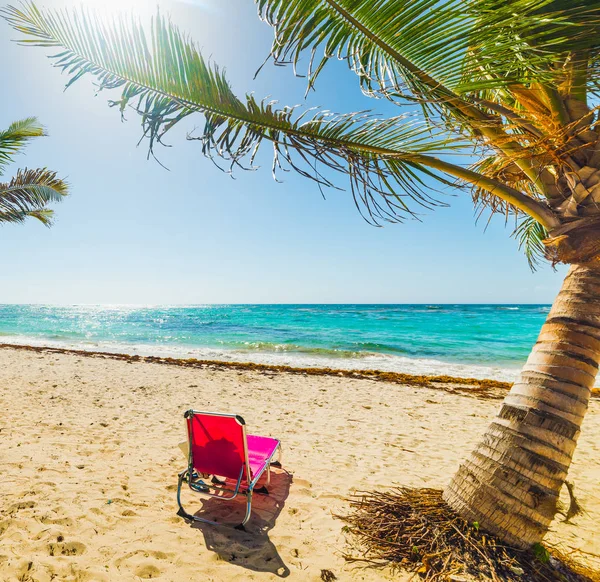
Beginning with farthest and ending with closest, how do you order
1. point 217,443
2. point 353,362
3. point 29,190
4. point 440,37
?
point 353,362, point 29,190, point 217,443, point 440,37

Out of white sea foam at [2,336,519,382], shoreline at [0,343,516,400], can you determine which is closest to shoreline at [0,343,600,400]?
shoreline at [0,343,516,400]

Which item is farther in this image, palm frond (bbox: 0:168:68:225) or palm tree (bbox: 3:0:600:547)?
palm frond (bbox: 0:168:68:225)

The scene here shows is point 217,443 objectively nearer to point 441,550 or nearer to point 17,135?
point 441,550

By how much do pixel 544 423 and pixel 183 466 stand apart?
3929mm

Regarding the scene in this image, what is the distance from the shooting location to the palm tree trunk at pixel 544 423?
83.5 inches

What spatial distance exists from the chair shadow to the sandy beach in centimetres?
1

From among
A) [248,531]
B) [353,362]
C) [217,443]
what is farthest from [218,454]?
[353,362]

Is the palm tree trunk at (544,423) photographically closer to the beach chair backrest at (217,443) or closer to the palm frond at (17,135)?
the beach chair backrest at (217,443)

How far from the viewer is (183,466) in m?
4.29

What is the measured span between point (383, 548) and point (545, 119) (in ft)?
10.5

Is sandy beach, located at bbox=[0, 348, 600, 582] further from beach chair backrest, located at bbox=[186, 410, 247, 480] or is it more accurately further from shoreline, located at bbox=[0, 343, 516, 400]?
shoreline, located at bbox=[0, 343, 516, 400]

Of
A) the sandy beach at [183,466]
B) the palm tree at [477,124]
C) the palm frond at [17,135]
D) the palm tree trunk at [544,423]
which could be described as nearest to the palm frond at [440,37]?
the palm tree at [477,124]

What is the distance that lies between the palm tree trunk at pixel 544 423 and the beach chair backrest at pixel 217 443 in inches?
79.7

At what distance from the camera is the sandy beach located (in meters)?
2.62
